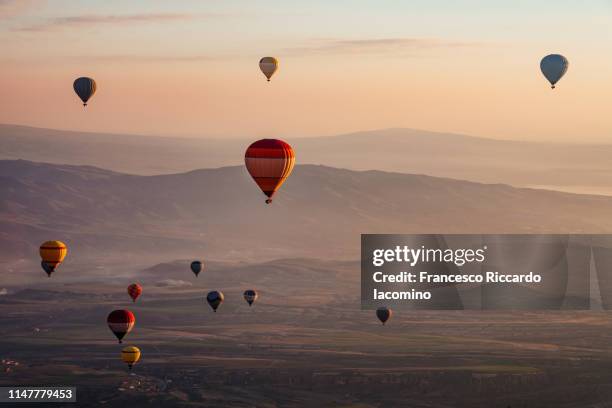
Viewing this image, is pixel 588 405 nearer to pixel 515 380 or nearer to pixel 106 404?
pixel 515 380

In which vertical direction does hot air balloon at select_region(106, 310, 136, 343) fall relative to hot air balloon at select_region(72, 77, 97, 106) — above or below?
below

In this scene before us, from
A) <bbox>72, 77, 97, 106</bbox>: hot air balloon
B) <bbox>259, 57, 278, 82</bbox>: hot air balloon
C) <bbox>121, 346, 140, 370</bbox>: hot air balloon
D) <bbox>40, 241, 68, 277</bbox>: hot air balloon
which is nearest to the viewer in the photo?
<bbox>259, 57, 278, 82</bbox>: hot air balloon

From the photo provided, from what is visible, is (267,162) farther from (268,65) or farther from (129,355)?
(129,355)

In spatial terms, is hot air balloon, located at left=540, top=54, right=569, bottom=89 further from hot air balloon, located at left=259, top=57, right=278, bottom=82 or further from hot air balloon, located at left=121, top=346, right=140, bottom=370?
hot air balloon, located at left=121, top=346, right=140, bottom=370

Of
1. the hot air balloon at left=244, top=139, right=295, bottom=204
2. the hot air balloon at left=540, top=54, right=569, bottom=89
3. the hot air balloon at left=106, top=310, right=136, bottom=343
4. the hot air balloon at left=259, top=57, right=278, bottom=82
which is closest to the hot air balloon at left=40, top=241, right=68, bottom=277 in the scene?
the hot air balloon at left=106, top=310, right=136, bottom=343

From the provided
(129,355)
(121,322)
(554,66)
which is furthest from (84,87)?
(554,66)

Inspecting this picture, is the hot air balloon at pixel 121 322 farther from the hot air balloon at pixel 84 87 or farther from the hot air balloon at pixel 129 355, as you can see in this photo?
the hot air balloon at pixel 84 87

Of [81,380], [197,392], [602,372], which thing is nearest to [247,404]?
[197,392]
